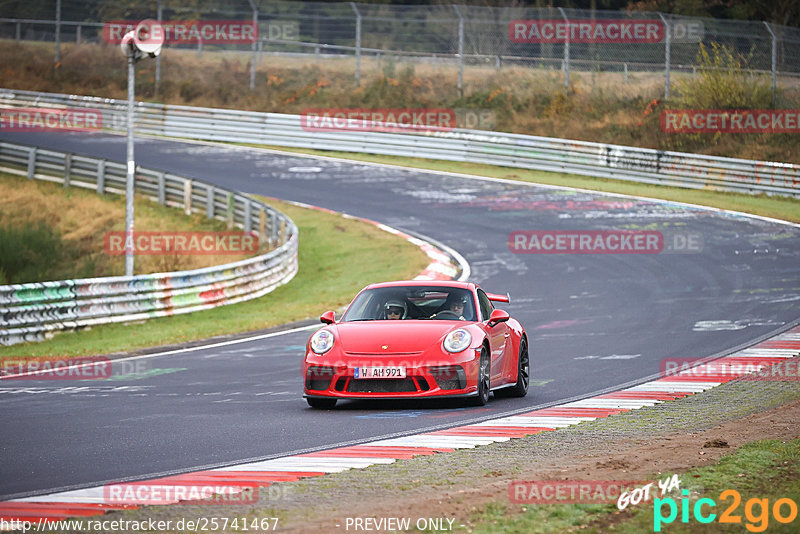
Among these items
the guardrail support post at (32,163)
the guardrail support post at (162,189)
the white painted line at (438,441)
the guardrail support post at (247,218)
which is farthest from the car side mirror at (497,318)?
the guardrail support post at (32,163)

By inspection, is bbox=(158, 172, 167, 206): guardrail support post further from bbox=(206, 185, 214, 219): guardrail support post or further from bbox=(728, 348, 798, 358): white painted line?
bbox=(728, 348, 798, 358): white painted line

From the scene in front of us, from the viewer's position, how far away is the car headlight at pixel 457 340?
34.4ft

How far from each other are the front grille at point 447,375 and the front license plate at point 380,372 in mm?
284

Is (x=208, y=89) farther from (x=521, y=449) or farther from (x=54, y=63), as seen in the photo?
(x=521, y=449)

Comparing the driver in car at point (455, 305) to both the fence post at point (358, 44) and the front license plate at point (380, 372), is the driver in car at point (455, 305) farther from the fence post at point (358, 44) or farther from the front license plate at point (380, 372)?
the fence post at point (358, 44)

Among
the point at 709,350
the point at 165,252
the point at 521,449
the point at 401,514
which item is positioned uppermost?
the point at 401,514

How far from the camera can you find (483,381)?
1079cm

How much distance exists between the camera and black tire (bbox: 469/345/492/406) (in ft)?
35.0

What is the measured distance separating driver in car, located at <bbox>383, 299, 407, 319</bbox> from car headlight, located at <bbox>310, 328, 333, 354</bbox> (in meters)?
0.86

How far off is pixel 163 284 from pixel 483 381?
1061 cm

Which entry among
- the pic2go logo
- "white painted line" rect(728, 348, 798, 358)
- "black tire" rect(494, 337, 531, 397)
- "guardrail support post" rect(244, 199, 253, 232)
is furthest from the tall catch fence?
the pic2go logo

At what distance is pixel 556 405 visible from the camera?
10.9 metres

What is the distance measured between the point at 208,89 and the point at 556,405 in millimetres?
41500

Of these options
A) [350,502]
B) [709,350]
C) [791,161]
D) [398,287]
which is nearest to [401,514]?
[350,502]
